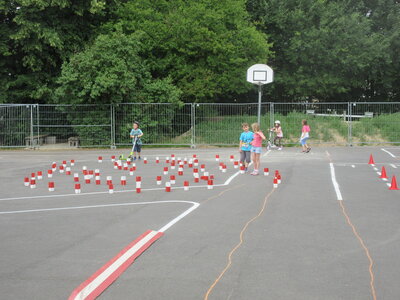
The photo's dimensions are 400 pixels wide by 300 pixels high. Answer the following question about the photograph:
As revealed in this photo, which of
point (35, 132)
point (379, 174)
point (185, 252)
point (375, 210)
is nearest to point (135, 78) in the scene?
point (35, 132)

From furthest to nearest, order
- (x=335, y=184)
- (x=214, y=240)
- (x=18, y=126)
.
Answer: (x=18, y=126) < (x=335, y=184) < (x=214, y=240)

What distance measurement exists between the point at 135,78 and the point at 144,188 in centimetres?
1741

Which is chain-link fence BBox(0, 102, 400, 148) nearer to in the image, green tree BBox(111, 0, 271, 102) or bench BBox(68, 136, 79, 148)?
bench BBox(68, 136, 79, 148)

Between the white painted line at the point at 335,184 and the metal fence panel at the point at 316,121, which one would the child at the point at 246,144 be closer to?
the white painted line at the point at 335,184

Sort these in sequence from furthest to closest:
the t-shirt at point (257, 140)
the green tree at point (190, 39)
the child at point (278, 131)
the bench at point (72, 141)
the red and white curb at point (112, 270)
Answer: the green tree at point (190, 39), the bench at point (72, 141), the child at point (278, 131), the t-shirt at point (257, 140), the red and white curb at point (112, 270)

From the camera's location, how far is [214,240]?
707 centimetres

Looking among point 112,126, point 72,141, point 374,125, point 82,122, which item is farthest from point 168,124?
point 374,125

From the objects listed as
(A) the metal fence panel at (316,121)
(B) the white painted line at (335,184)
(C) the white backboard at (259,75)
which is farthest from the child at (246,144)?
(A) the metal fence panel at (316,121)

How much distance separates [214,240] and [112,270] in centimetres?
187

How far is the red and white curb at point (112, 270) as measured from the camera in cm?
488

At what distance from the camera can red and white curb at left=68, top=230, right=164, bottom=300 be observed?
488cm

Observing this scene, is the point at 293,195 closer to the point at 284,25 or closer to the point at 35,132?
the point at 35,132

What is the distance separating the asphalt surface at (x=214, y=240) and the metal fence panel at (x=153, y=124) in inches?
561

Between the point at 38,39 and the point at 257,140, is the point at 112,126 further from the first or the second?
the point at 257,140
